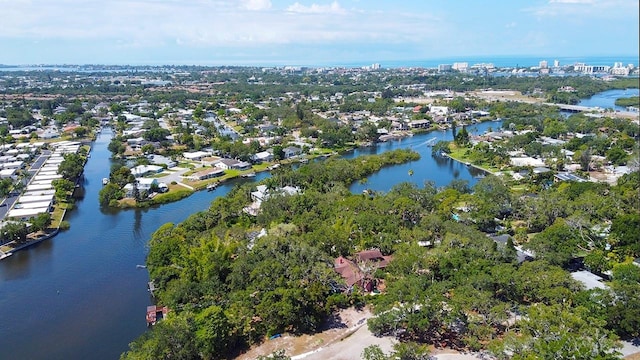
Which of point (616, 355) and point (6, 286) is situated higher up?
point (616, 355)

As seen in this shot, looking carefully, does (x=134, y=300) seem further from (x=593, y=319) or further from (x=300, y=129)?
(x=300, y=129)

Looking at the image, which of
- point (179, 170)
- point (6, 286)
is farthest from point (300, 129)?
point (6, 286)

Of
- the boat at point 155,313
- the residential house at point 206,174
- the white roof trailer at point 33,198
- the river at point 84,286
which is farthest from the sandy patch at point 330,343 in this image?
the residential house at point 206,174

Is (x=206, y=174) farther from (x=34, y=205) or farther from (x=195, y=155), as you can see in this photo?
(x=34, y=205)

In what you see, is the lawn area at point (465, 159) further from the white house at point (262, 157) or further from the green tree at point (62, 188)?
the green tree at point (62, 188)

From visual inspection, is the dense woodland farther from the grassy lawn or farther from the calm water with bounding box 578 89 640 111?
the calm water with bounding box 578 89 640 111
